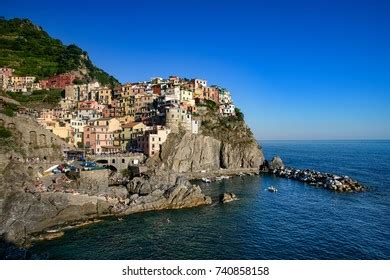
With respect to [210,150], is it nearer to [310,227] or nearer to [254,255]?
[310,227]

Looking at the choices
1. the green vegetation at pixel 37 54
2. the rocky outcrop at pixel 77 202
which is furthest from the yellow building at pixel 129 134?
the green vegetation at pixel 37 54

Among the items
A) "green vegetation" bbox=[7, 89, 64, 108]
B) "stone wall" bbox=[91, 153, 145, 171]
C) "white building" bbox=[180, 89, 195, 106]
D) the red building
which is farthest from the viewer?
the red building

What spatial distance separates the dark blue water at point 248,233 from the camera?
52.3 feet

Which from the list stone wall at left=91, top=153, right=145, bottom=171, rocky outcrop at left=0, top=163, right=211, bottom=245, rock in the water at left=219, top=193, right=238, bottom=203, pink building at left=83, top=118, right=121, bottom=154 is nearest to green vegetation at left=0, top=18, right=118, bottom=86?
pink building at left=83, top=118, right=121, bottom=154

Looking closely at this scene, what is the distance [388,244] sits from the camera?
17.5 metres

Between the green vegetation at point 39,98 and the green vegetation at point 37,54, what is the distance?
5.01 meters

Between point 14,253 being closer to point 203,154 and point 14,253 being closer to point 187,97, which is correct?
point 203,154

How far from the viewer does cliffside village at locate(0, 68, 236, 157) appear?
3647 centimetres

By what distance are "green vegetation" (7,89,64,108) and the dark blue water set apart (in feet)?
96.7

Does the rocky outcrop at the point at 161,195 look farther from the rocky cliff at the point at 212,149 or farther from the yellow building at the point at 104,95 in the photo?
the yellow building at the point at 104,95

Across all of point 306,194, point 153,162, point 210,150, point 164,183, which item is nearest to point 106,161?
point 153,162

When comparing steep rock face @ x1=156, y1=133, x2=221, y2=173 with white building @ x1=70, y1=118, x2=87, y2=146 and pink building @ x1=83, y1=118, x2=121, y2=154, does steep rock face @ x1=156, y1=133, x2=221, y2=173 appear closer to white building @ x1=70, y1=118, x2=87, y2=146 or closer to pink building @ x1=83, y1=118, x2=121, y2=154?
pink building @ x1=83, y1=118, x2=121, y2=154

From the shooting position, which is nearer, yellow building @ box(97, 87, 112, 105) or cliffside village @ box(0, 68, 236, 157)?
cliffside village @ box(0, 68, 236, 157)

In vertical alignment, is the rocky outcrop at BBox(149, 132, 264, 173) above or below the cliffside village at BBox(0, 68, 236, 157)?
below
